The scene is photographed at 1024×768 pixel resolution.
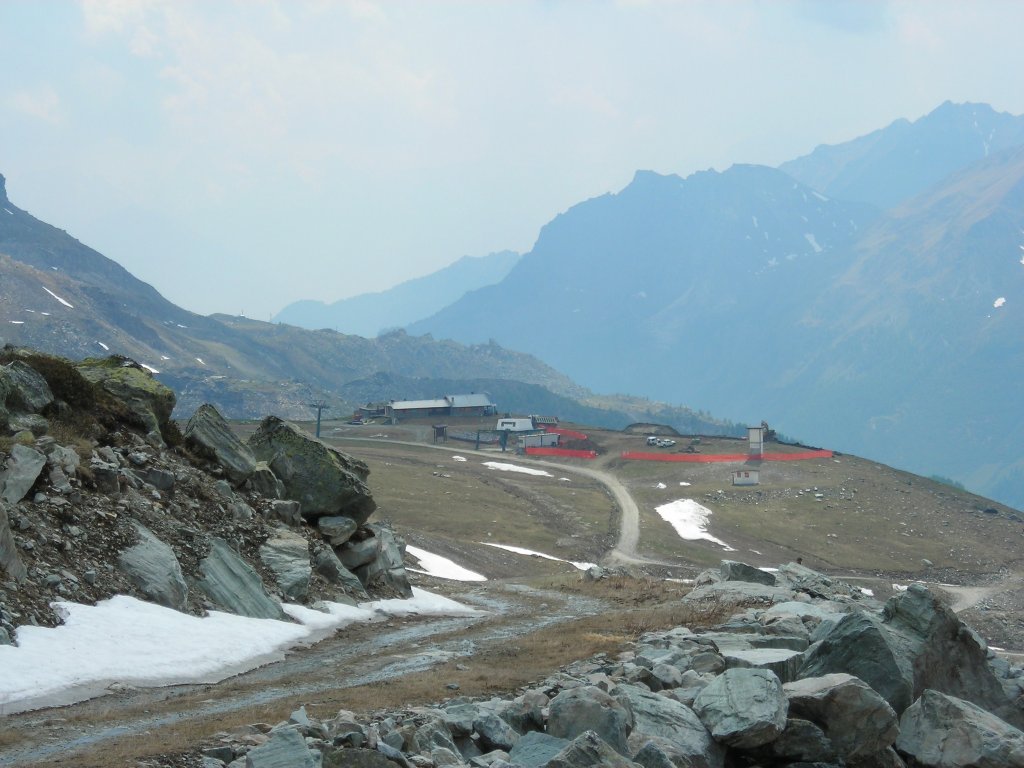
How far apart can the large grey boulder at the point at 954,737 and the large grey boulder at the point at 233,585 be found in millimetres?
15629

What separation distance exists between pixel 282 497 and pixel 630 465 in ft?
375

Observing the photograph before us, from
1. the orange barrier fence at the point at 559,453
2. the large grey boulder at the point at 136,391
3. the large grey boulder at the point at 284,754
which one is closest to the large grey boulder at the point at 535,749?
the large grey boulder at the point at 284,754

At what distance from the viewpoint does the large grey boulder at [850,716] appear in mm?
16828

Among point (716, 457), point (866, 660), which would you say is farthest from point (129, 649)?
point (716, 457)

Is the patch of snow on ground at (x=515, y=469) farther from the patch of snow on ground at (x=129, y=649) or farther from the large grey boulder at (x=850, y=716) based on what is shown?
the large grey boulder at (x=850, y=716)

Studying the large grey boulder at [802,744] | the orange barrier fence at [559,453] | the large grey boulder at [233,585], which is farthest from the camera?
the orange barrier fence at [559,453]

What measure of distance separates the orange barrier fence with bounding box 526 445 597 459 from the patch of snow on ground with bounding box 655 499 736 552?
130 feet

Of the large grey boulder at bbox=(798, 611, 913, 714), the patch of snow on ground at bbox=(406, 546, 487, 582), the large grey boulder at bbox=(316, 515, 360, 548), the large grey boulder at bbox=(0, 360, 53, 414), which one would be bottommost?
the patch of snow on ground at bbox=(406, 546, 487, 582)

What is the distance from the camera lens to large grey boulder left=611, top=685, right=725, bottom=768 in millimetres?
15195

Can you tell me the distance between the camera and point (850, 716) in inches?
665

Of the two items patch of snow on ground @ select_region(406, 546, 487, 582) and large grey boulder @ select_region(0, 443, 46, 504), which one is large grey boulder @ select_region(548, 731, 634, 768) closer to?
large grey boulder @ select_region(0, 443, 46, 504)

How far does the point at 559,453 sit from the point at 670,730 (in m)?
145

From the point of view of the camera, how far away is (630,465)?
145 metres

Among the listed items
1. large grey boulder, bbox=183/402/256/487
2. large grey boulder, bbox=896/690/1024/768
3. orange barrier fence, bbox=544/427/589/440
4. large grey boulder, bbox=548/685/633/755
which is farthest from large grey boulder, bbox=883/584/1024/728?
orange barrier fence, bbox=544/427/589/440
